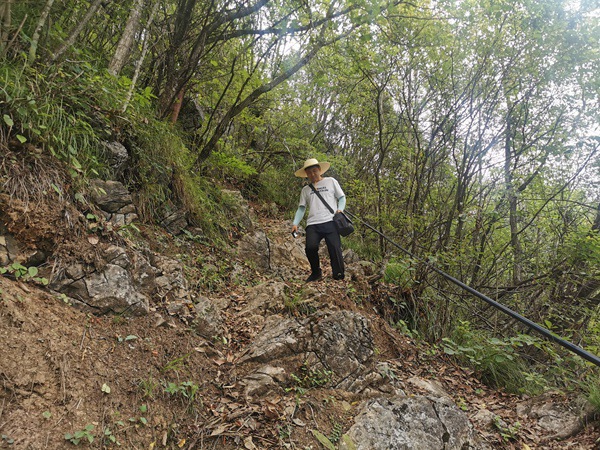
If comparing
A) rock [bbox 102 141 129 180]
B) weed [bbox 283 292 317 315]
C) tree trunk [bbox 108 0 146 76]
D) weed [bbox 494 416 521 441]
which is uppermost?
tree trunk [bbox 108 0 146 76]

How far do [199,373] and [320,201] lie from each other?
2.86 metres

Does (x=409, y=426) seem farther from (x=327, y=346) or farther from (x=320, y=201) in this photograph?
(x=320, y=201)

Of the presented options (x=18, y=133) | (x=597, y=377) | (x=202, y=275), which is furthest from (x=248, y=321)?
(x=597, y=377)

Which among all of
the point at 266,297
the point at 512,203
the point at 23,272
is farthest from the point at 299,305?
the point at 512,203

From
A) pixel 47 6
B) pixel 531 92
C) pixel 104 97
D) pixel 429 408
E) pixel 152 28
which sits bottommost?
pixel 429 408

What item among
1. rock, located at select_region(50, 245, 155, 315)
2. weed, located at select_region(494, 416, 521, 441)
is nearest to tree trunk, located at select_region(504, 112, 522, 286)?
weed, located at select_region(494, 416, 521, 441)

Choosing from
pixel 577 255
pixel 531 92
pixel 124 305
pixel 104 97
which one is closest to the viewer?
pixel 124 305

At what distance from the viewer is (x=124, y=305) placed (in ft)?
10.7

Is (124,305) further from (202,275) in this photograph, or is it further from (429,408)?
(429,408)

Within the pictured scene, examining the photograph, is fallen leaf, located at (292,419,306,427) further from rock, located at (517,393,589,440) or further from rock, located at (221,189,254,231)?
rock, located at (221,189,254,231)

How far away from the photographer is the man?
16.2 ft

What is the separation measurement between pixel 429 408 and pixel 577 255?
427 cm

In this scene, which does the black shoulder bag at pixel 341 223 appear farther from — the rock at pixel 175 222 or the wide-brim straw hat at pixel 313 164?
the rock at pixel 175 222

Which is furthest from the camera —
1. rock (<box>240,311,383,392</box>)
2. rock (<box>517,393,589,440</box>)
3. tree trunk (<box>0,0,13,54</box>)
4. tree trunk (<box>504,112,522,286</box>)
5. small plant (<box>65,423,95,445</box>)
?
tree trunk (<box>504,112,522,286</box>)
